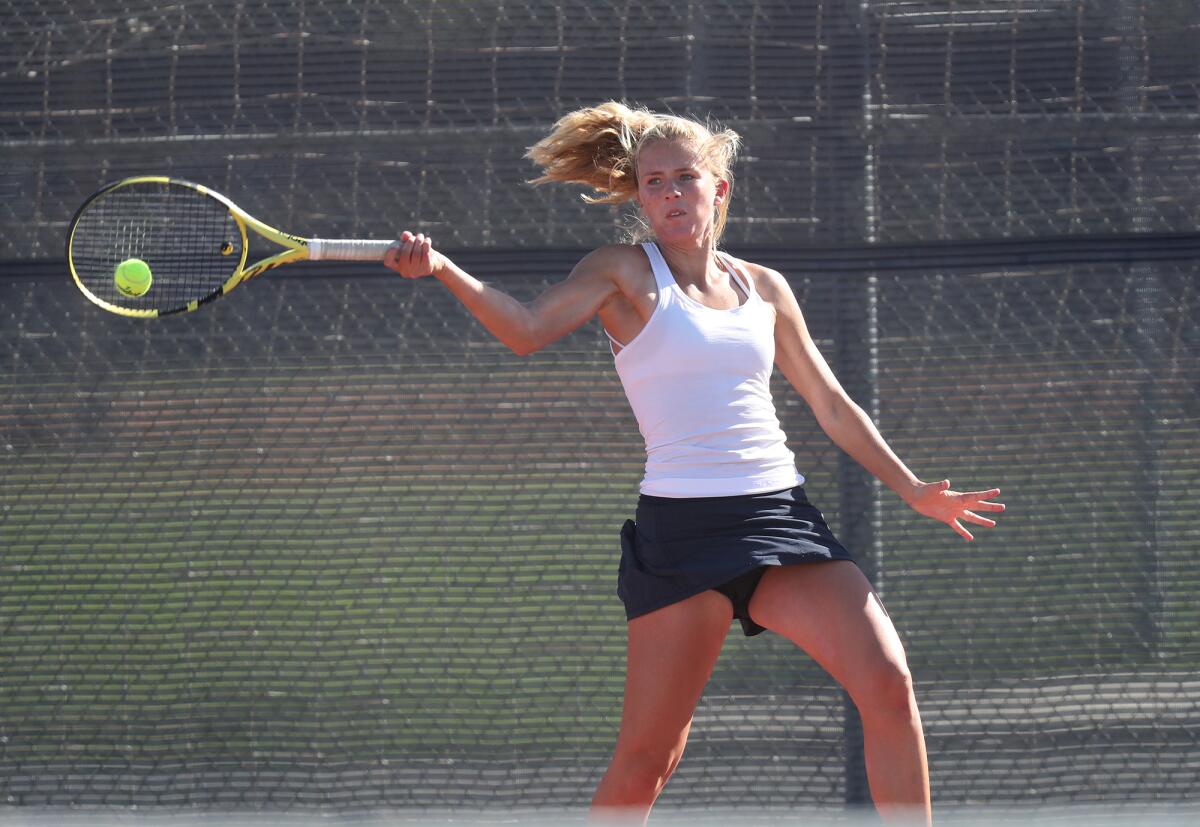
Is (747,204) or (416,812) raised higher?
(747,204)

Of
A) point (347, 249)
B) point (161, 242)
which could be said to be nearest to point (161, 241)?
point (161, 242)

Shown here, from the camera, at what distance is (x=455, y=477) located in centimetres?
348

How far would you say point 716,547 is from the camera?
2.54 meters

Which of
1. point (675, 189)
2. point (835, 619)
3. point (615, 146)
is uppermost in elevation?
point (615, 146)

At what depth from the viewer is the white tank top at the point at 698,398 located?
8.45 ft

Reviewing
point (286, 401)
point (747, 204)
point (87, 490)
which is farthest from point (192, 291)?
point (747, 204)

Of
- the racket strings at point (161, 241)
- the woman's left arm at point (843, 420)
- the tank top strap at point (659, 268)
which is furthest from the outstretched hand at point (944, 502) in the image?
the racket strings at point (161, 241)

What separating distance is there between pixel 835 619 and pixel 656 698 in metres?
0.35

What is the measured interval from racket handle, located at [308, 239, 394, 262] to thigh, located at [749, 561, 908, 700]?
93cm

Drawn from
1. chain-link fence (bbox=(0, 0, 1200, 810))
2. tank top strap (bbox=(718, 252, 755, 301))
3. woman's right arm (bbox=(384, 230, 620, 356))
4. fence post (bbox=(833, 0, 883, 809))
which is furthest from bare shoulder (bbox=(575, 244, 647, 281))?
fence post (bbox=(833, 0, 883, 809))

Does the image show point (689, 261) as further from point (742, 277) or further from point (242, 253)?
point (242, 253)

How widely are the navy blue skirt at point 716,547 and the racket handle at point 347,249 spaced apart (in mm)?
682

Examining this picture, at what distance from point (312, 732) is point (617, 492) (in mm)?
964

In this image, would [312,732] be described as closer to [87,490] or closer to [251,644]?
[251,644]
